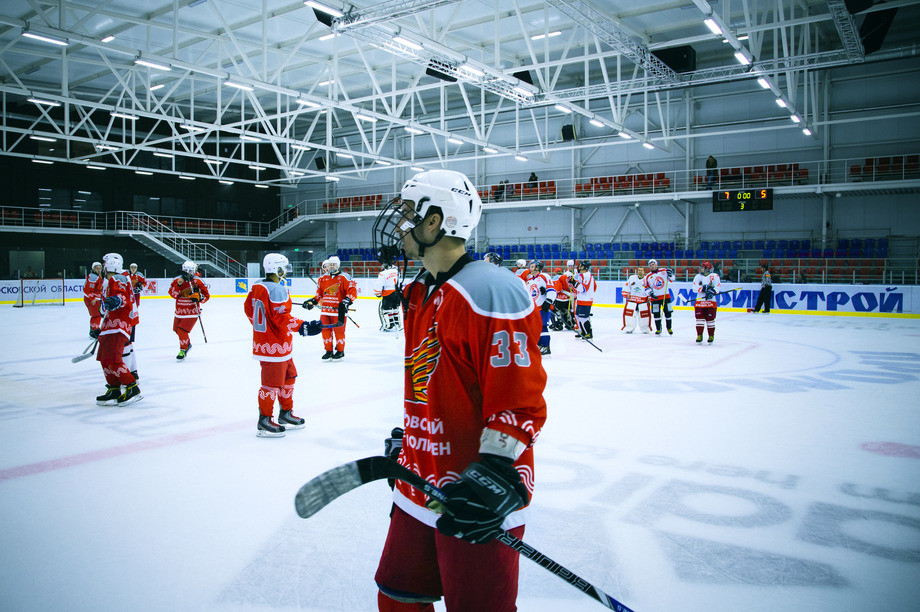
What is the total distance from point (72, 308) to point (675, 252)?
22235 millimetres

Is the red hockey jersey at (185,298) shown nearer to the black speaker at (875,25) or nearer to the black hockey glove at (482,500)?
the black hockey glove at (482,500)

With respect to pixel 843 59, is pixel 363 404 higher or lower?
lower

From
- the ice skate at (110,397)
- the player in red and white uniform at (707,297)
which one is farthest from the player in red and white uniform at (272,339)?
the player in red and white uniform at (707,297)

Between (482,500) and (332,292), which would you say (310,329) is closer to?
(482,500)

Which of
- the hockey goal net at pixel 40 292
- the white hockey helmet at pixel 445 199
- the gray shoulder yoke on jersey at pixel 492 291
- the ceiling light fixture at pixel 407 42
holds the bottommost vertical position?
the hockey goal net at pixel 40 292

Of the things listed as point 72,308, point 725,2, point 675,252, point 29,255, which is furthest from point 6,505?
point 29,255

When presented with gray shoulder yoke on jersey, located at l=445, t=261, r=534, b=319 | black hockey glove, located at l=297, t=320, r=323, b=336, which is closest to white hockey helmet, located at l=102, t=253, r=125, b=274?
black hockey glove, located at l=297, t=320, r=323, b=336

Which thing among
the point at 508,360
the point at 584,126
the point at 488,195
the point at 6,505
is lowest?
the point at 6,505

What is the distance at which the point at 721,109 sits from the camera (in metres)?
24.6

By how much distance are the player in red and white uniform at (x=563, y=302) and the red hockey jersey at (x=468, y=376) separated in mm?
8811

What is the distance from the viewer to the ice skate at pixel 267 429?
5.24 m

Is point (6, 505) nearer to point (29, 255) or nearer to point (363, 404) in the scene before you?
point (363, 404)

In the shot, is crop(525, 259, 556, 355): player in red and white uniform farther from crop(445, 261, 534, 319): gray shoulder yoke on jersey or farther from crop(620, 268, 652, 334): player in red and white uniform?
crop(445, 261, 534, 319): gray shoulder yoke on jersey

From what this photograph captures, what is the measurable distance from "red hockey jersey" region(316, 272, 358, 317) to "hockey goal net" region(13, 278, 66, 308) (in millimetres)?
16073
